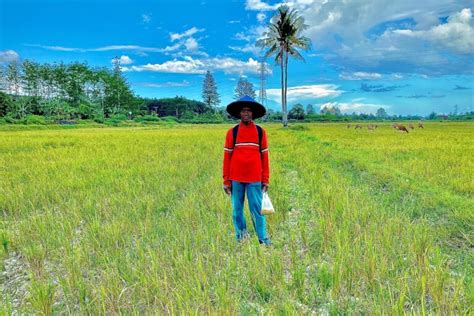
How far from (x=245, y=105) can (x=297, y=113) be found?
199ft

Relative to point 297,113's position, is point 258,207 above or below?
below

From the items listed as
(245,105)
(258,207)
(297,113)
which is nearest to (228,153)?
(245,105)

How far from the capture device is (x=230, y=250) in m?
2.96

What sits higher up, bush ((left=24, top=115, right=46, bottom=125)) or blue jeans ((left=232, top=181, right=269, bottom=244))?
bush ((left=24, top=115, right=46, bottom=125))

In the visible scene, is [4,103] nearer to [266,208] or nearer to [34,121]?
[34,121]

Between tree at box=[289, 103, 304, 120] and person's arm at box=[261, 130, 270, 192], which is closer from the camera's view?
person's arm at box=[261, 130, 270, 192]

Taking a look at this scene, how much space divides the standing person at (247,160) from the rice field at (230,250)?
1.05 feet

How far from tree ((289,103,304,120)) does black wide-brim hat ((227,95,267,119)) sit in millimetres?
60212

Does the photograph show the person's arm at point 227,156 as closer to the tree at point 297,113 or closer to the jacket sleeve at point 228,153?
the jacket sleeve at point 228,153

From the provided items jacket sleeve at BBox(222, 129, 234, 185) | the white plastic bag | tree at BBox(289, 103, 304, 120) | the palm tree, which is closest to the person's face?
jacket sleeve at BBox(222, 129, 234, 185)

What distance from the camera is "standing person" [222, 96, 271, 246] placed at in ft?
9.96

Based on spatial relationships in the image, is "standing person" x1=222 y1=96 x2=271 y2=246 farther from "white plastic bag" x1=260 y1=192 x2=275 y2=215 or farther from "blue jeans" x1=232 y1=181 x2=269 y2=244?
"white plastic bag" x1=260 y1=192 x2=275 y2=215

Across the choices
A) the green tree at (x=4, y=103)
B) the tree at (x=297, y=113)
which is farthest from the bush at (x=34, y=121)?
the tree at (x=297, y=113)

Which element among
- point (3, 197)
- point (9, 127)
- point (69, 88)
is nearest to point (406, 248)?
point (3, 197)
